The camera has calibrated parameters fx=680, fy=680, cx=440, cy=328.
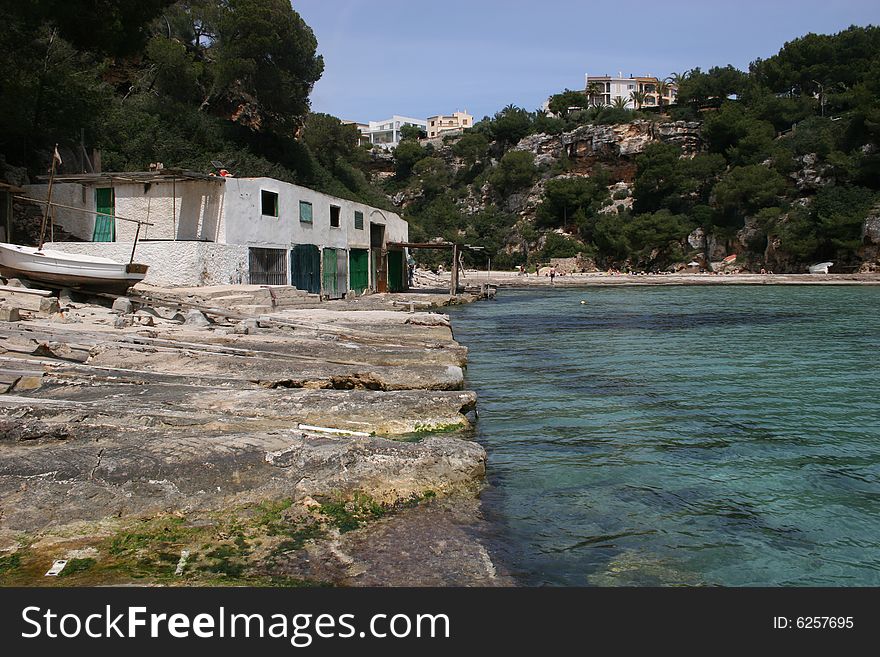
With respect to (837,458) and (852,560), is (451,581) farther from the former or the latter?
(837,458)

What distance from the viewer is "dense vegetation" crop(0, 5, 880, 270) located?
29.9m

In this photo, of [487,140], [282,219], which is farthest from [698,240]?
[282,219]

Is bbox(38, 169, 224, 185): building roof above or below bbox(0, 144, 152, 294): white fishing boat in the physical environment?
above

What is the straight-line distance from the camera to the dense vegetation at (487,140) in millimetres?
29922

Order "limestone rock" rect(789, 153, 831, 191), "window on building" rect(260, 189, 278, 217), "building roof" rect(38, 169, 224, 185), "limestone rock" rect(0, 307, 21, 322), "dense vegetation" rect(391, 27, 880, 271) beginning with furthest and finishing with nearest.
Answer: "limestone rock" rect(789, 153, 831, 191), "dense vegetation" rect(391, 27, 880, 271), "window on building" rect(260, 189, 278, 217), "building roof" rect(38, 169, 224, 185), "limestone rock" rect(0, 307, 21, 322)

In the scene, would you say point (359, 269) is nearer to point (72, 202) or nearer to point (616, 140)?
point (72, 202)

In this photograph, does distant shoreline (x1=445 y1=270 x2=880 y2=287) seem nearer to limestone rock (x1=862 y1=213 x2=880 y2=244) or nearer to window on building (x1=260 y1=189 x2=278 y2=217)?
limestone rock (x1=862 y1=213 x2=880 y2=244)

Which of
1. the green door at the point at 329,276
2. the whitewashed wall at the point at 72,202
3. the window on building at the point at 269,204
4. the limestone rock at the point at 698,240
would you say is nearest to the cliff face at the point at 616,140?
the limestone rock at the point at 698,240

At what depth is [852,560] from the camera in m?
5.46

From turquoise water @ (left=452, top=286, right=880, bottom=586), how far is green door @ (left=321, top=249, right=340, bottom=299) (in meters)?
13.9

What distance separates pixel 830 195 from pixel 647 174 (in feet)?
75.4

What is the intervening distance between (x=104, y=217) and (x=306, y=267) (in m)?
7.92

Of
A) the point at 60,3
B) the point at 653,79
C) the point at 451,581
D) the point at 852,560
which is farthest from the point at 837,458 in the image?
the point at 653,79

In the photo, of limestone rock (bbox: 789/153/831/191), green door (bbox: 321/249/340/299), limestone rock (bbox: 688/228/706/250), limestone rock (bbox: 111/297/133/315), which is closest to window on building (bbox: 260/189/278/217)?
green door (bbox: 321/249/340/299)
